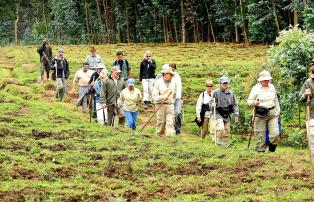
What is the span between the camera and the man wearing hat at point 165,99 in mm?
17062

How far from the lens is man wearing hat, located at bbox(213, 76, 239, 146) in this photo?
53.0 feet

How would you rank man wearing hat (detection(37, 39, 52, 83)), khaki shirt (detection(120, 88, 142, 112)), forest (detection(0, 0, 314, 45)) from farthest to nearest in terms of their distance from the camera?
1. forest (detection(0, 0, 314, 45))
2. man wearing hat (detection(37, 39, 52, 83))
3. khaki shirt (detection(120, 88, 142, 112))

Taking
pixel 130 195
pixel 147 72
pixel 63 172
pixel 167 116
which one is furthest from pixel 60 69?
pixel 130 195

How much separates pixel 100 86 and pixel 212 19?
5310cm

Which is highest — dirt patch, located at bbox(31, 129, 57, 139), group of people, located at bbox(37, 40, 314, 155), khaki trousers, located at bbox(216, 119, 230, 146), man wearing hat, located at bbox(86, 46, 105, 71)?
man wearing hat, located at bbox(86, 46, 105, 71)

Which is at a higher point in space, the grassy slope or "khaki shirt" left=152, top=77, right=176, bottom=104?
"khaki shirt" left=152, top=77, right=176, bottom=104

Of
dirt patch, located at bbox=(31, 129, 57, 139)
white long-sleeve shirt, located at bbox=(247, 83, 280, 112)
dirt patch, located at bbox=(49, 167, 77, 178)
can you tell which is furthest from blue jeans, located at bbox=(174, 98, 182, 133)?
dirt patch, located at bbox=(49, 167, 77, 178)

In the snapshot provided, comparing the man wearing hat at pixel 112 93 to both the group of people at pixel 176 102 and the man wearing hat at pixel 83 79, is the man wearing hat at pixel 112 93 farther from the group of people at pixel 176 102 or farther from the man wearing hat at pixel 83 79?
the man wearing hat at pixel 83 79

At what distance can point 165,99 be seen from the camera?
17047 millimetres

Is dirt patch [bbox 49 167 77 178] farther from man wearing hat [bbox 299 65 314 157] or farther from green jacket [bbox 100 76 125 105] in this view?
green jacket [bbox 100 76 125 105]

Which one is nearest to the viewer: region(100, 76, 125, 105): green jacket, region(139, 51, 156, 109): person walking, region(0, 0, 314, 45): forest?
region(100, 76, 125, 105): green jacket

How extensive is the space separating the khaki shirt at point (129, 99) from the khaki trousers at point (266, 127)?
4326 millimetres

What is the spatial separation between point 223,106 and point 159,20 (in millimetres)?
60936

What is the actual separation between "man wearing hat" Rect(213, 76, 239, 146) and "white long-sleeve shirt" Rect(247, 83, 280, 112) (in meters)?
1.24
